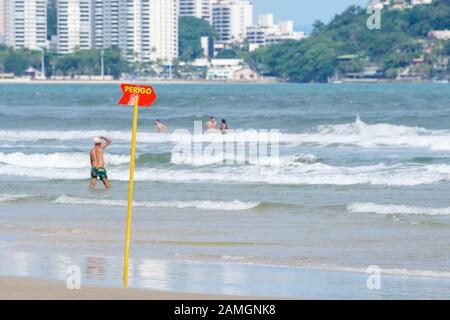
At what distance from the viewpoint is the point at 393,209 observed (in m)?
18.0

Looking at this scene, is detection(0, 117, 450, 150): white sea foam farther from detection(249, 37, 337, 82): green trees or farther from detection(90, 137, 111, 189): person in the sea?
detection(249, 37, 337, 82): green trees

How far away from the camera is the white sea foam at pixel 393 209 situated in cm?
1767

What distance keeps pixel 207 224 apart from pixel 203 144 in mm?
16512

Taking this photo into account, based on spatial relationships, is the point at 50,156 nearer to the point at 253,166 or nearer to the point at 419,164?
the point at 253,166

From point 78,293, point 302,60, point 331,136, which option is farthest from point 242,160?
point 302,60

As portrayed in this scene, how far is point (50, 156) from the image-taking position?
30281 mm

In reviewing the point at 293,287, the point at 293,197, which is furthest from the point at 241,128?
the point at 293,287

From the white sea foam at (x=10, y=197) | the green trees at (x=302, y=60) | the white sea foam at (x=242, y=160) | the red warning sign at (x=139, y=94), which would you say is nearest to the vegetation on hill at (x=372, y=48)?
the green trees at (x=302, y=60)

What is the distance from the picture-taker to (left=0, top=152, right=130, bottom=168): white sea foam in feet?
95.1

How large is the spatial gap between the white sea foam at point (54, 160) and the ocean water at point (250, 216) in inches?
1.3

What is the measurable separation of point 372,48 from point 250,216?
15739cm

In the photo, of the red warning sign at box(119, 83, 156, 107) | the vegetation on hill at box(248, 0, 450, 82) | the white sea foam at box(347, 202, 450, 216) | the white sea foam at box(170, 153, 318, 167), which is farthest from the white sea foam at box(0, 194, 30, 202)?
the vegetation on hill at box(248, 0, 450, 82)

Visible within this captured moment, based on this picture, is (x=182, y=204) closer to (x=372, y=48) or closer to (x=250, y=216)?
(x=250, y=216)

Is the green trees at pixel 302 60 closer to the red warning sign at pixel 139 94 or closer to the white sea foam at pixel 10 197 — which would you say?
the white sea foam at pixel 10 197
